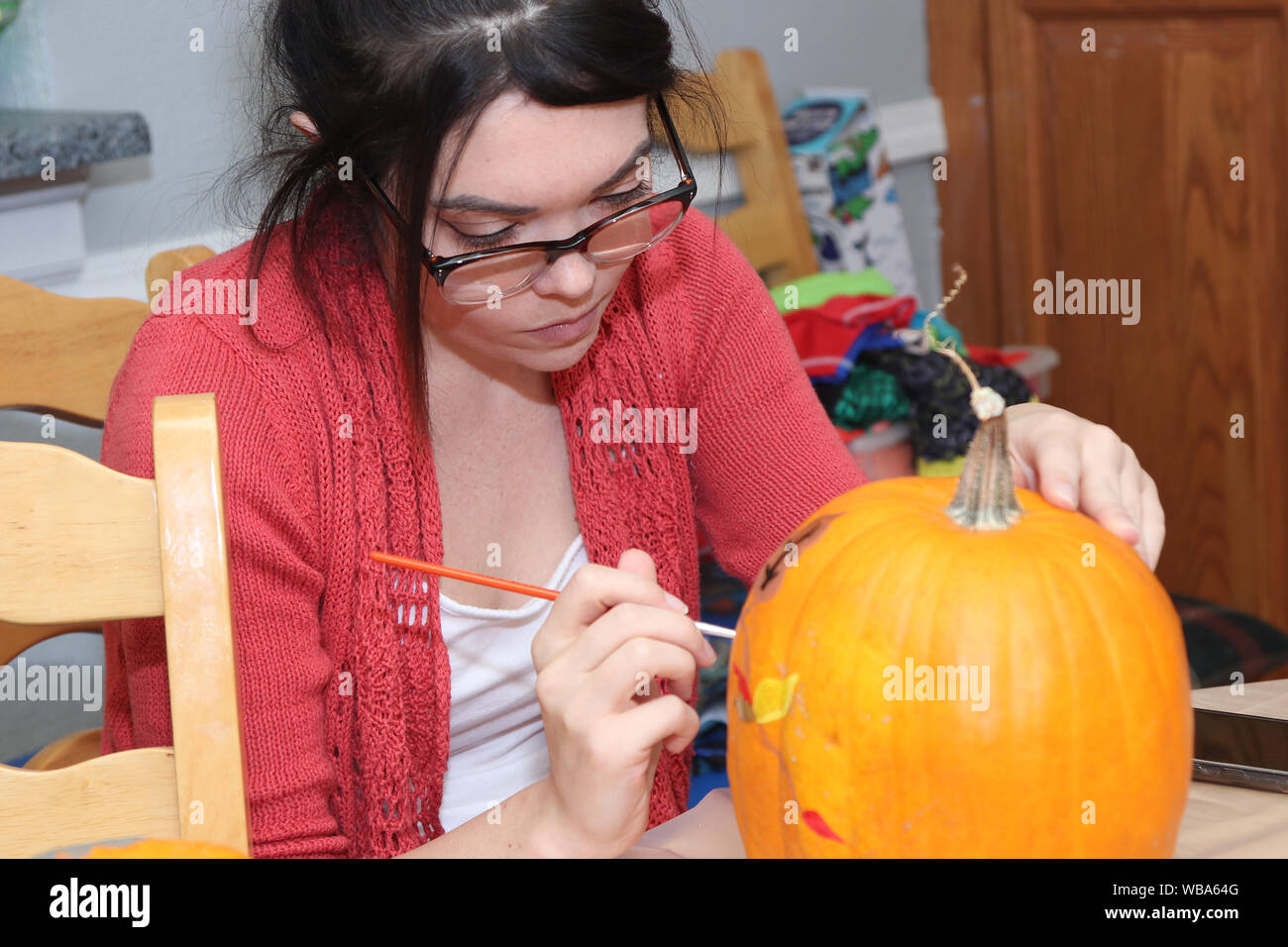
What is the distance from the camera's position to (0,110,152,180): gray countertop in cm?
131

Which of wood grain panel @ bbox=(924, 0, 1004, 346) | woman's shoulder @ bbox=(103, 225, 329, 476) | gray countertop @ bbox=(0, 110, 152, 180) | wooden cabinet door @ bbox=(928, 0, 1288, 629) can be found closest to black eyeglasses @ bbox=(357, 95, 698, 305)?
woman's shoulder @ bbox=(103, 225, 329, 476)

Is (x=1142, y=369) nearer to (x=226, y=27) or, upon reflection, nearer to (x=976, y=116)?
(x=976, y=116)

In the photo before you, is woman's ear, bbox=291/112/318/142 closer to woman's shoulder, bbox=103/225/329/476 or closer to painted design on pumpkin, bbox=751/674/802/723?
woman's shoulder, bbox=103/225/329/476

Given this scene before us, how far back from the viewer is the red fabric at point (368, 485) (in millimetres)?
781

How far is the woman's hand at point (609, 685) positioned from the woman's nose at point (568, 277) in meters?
0.22

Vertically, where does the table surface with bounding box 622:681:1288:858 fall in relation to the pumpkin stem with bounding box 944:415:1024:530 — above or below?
below

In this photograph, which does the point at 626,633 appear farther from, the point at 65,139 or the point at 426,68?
the point at 65,139

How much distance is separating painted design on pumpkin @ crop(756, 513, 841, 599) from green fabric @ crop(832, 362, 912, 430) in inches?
49.1

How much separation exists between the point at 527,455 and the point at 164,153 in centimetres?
84

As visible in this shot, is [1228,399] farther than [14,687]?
Yes

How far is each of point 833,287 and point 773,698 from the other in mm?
1601
